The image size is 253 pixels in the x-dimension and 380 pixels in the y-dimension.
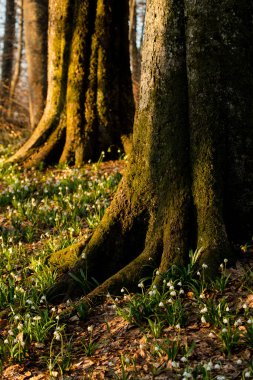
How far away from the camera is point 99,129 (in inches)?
346

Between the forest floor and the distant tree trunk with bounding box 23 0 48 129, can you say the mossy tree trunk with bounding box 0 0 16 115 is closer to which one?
the distant tree trunk with bounding box 23 0 48 129

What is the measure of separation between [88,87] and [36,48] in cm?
371

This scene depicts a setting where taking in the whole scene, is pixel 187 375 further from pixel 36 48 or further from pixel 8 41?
pixel 8 41

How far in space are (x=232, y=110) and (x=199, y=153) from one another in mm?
515

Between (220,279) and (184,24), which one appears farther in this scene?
(184,24)

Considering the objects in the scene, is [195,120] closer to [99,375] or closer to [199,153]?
[199,153]

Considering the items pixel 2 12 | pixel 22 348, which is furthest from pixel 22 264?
pixel 2 12

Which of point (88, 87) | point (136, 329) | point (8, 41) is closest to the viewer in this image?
point (136, 329)

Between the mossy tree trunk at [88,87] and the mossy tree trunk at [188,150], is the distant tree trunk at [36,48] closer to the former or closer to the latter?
the mossy tree trunk at [88,87]

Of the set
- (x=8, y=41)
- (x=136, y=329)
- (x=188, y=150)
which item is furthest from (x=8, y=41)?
(x=136, y=329)

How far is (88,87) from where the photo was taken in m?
8.78

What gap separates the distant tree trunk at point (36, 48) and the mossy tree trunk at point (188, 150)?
702 cm

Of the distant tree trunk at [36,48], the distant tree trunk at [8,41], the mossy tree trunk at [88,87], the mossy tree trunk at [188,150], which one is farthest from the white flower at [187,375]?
the distant tree trunk at [8,41]

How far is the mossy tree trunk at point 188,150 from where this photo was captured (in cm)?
498
